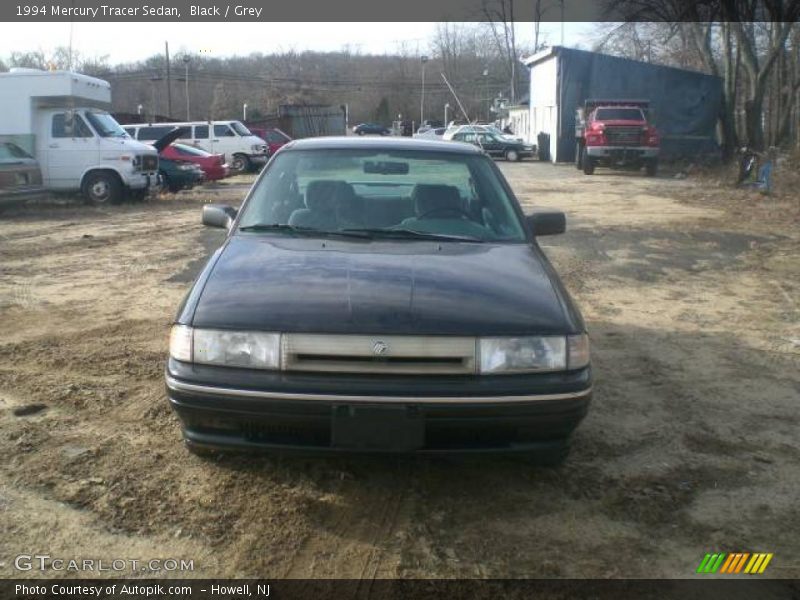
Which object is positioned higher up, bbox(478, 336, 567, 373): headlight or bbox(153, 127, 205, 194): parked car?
bbox(153, 127, 205, 194): parked car

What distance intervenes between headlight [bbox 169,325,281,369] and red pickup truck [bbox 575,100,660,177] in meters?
23.5

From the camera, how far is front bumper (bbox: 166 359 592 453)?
9.54 feet

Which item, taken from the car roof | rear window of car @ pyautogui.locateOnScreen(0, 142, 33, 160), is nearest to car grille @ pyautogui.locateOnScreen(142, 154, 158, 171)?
rear window of car @ pyautogui.locateOnScreen(0, 142, 33, 160)

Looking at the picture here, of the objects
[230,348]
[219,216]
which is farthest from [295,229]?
[230,348]

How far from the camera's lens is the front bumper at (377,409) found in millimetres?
2908

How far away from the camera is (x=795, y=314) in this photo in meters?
6.78

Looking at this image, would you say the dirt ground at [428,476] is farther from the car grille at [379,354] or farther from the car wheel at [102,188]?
the car wheel at [102,188]

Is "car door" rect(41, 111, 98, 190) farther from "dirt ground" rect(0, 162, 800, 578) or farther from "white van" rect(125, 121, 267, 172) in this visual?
"dirt ground" rect(0, 162, 800, 578)

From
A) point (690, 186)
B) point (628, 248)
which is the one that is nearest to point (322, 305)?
point (628, 248)

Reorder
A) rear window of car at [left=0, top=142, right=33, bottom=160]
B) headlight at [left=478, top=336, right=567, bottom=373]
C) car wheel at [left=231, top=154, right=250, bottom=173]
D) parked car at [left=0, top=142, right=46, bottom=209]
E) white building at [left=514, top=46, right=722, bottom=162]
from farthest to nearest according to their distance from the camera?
white building at [left=514, top=46, right=722, bottom=162] < car wheel at [left=231, top=154, right=250, bottom=173] < rear window of car at [left=0, top=142, right=33, bottom=160] < parked car at [left=0, top=142, right=46, bottom=209] < headlight at [left=478, top=336, right=567, bottom=373]

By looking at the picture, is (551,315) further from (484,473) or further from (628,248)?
(628,248)

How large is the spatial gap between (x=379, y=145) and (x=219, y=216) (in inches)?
42.7

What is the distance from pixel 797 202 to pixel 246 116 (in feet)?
169

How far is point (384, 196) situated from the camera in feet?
14.5
